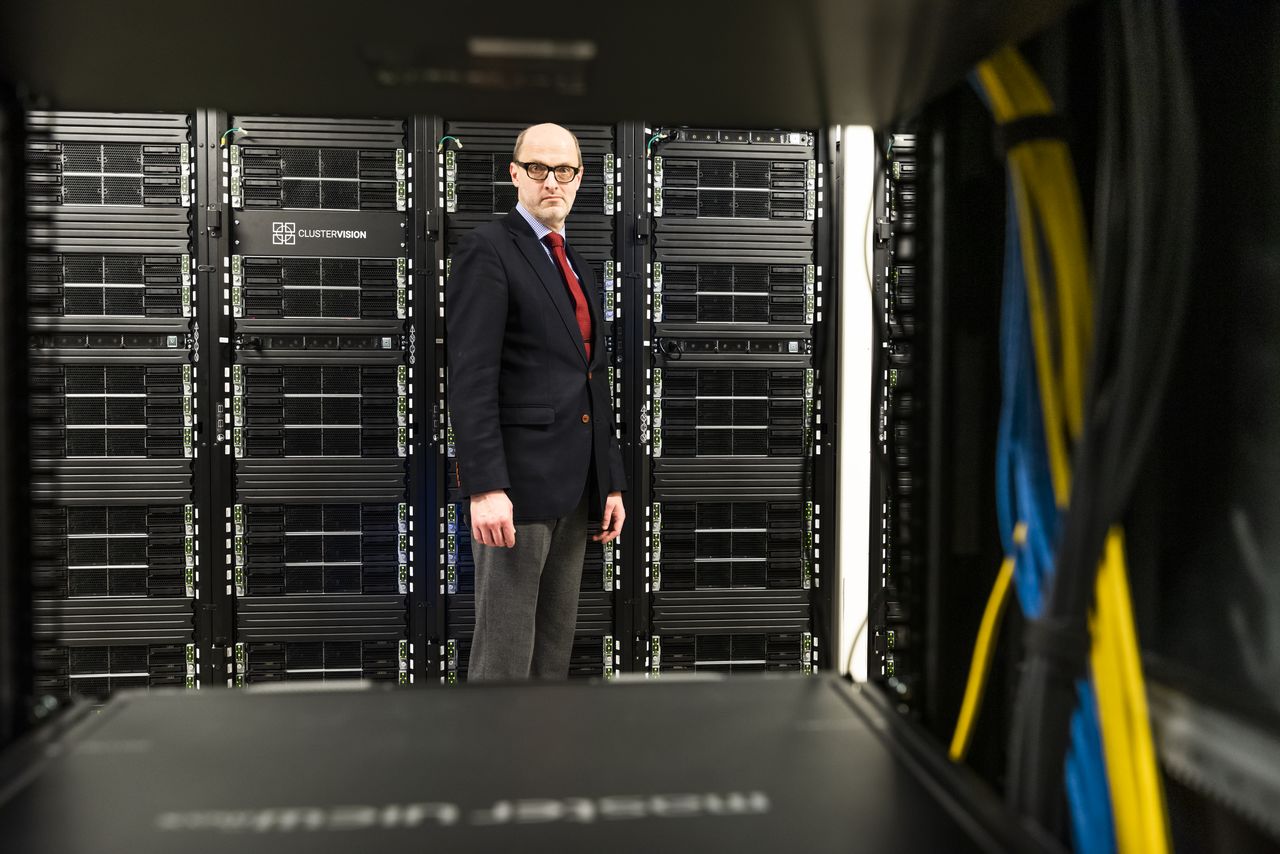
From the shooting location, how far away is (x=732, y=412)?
256 centimetres

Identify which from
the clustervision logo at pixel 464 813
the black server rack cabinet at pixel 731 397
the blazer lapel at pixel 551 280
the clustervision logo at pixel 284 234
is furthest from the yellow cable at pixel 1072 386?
the clustervision logo at pixel 284 234

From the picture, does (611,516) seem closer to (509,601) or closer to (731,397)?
(509,601)

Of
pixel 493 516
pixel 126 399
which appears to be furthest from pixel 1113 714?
pixel 126 399

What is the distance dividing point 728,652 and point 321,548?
1264 mm

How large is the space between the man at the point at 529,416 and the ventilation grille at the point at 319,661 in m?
0.80

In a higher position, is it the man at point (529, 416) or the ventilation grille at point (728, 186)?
the ventilation grille at point (728, 186)

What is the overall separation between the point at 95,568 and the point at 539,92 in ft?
8.32

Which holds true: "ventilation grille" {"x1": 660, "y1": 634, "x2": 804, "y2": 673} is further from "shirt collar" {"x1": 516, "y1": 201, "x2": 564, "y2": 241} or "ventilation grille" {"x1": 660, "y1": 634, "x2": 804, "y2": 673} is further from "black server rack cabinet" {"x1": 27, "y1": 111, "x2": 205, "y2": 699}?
"black server rack cabinet" {"x1": 27, "y1": 111, "x2": 205, "y2": 699}

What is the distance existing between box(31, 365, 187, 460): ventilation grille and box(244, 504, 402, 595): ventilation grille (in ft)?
1.10

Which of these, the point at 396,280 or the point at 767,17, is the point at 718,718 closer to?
the point at 767,17

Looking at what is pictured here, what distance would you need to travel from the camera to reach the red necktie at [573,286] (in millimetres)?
1875

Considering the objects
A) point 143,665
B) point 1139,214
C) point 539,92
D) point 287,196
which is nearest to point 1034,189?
point 1139,214

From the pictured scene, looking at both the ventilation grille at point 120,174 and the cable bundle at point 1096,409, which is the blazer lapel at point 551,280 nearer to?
the ventilation grille at point 120,174

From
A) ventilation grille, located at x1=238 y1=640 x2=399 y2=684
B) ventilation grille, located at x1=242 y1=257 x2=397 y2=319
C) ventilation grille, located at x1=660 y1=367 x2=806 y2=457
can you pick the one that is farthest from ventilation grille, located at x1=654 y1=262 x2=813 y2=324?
ventilation grille, located at x1=238 y1=640 x2=399 y2=684
